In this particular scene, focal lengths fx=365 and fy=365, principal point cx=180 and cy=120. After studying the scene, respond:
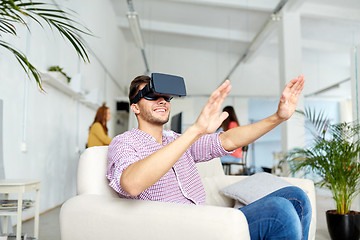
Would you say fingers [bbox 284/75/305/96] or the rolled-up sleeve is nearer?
the rolled-up sleeve

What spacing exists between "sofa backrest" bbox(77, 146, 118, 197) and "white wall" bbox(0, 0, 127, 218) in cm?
225

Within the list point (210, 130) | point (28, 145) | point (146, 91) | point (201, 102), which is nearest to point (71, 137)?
point (28, 145)

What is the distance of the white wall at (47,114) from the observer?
369cm

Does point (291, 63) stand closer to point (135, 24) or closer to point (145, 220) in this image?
point (135, 24)

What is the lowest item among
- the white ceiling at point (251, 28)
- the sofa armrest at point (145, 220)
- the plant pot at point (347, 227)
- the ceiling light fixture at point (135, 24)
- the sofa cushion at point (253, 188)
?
the plant pot at point (347, 227)

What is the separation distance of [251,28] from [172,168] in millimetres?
7994

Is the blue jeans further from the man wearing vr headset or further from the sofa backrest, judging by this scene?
the sofa backrest

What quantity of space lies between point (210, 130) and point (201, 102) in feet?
34.2

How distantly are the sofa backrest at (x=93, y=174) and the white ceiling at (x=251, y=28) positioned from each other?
18.7 feet

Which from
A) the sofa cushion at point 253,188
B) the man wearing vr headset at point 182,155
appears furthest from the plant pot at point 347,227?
the man wearing vr headset at point 182,155

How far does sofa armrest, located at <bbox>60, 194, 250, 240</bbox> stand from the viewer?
1.14 meters

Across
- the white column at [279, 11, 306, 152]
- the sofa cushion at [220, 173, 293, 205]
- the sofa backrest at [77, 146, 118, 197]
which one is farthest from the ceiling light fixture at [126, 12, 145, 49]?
the sofa backrest at [77, 146, 118, 197]

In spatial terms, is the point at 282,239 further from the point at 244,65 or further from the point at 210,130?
the point at 244,65

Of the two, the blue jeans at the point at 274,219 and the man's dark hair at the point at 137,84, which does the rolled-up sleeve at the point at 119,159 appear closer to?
the man's dark hair at the point at 137,84
